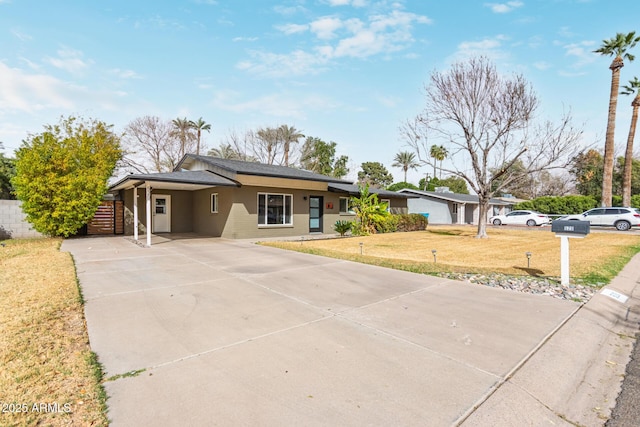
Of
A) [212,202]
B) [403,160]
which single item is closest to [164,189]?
[212,202]

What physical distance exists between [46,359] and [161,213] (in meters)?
14.5

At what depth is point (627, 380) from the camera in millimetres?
2871

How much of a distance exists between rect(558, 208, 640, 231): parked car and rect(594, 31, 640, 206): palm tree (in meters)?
2.55

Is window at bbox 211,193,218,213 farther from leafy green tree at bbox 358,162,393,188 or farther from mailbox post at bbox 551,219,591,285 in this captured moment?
leafy green tree at bbox 358,162,393,188

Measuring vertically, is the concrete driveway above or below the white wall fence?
below

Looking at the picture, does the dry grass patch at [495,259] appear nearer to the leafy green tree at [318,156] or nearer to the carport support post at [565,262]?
the carport support post at [565,262]

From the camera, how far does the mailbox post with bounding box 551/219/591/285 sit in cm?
589

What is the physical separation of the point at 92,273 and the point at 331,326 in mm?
5716

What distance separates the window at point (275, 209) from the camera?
48.6 ft

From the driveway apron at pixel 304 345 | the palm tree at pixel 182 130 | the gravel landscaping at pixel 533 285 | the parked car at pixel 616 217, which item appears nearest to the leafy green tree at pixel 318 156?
the palm tree at pixel 182 130

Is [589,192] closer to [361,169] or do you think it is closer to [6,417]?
[361,169]

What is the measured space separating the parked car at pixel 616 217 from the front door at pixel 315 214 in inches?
670

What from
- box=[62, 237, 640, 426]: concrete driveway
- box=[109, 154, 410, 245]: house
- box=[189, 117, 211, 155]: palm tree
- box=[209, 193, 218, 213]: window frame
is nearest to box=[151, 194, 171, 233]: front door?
box=[109, 154, 410, 245]: house

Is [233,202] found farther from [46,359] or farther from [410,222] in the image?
[410,222]
